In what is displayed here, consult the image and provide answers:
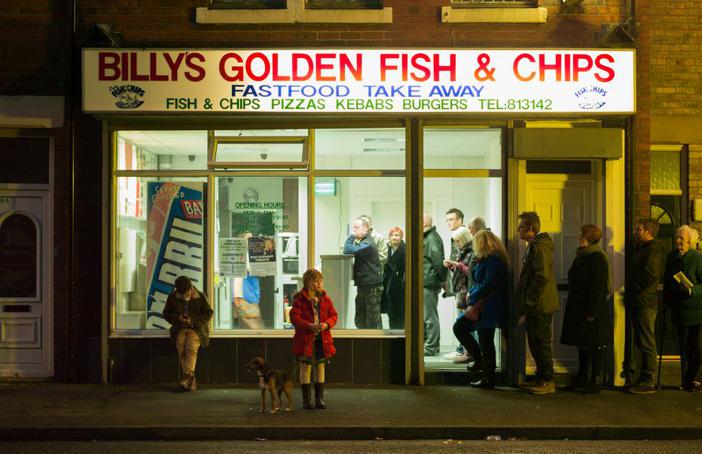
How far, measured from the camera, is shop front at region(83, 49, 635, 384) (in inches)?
434

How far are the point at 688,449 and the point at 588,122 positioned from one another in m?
4.66

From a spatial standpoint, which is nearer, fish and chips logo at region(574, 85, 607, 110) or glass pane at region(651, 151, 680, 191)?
fish and chips logo at region(574, 85, 607, 110)

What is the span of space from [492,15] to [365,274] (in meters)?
3.71

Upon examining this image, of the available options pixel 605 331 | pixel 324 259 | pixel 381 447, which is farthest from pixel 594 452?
pixel 324 259

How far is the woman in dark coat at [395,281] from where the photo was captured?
1155cm

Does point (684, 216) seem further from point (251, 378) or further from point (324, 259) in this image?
point (251, 378)

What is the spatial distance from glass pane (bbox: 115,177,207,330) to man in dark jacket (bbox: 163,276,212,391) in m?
0.84

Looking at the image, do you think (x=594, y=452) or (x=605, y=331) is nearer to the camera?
(x=594, y=452)

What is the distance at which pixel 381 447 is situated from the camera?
8.32 metres

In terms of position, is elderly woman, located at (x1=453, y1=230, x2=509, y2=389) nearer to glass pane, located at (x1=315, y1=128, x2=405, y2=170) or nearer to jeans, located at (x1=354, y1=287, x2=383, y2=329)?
jeans, located at (x1=354, y1=287, x2=383, y2=329)

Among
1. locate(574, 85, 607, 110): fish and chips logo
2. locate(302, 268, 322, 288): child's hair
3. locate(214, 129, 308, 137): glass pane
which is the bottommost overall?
locate(302, 268, 322, 288): child's hair

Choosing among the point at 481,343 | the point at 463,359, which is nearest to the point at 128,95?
the point at 481,343

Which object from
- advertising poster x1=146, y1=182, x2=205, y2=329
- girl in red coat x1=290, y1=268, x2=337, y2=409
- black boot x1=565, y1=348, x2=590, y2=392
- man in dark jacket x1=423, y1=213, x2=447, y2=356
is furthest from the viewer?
man in dark jacket x1=423, y1=213, x2=447, y2=356

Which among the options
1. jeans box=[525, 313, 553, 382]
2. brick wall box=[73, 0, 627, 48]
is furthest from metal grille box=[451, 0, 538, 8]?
jeans box=[525, 313, 553, 382]
